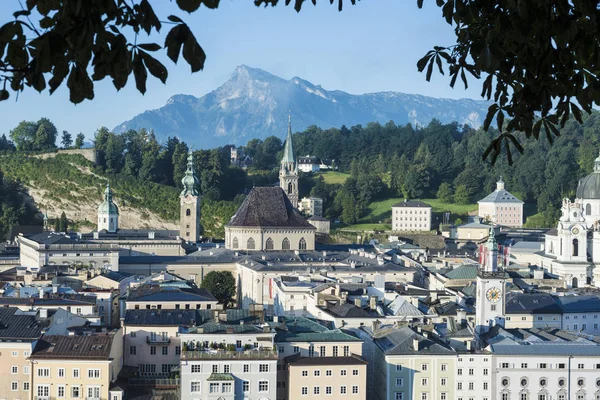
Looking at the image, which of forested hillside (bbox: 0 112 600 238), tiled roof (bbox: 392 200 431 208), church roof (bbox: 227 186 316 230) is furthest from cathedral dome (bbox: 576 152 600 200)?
tiled roof (bbox: 392 200 431 208)

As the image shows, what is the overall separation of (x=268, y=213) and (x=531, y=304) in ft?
92.3

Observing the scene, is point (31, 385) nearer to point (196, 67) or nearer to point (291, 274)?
point (291, 274)

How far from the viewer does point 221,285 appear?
214 feet

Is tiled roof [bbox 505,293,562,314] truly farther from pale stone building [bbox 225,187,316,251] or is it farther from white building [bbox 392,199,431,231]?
white building [bbox 392,199,431,231]

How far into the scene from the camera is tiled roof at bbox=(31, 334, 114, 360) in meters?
35.7

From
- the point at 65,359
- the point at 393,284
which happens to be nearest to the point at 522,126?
the point at 65,359

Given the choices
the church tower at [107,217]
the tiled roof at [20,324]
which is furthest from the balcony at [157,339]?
the church tower at [107,217]

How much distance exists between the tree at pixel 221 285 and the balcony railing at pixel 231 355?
2779 cm

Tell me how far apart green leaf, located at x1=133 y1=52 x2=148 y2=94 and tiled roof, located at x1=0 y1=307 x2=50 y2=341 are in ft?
106

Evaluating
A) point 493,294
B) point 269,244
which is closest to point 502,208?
point 269,244

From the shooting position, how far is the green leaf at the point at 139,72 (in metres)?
5.97

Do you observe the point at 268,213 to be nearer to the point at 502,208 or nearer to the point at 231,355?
the point at 231,355

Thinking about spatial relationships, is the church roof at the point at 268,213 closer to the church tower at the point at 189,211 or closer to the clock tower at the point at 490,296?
the church tower at the point at 189,211

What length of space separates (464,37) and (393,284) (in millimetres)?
53028
